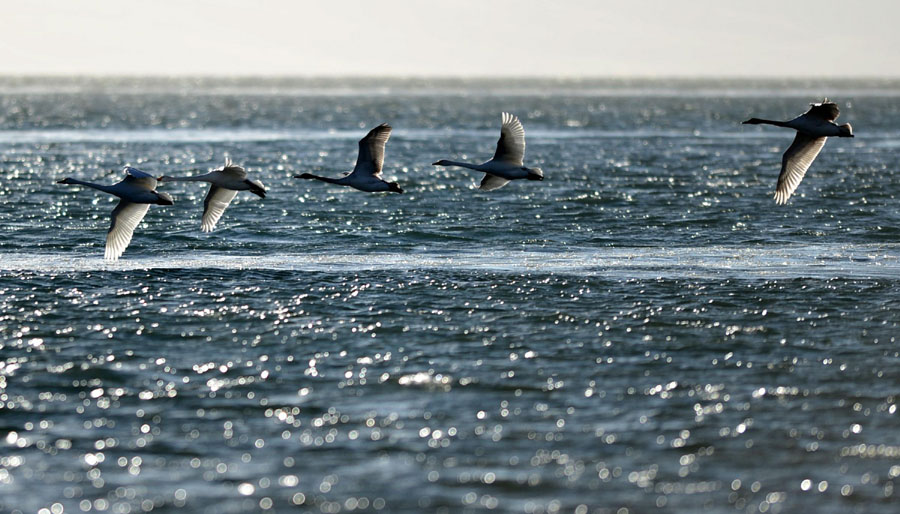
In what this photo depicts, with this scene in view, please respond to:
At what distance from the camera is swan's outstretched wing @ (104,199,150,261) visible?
28.0 metres

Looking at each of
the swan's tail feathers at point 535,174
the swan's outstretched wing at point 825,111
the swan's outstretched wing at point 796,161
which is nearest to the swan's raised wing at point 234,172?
the swan's tail feathers at point 535,174

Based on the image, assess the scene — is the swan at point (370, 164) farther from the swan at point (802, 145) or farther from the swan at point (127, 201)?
the swan at point (802, 145)

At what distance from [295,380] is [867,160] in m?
43.0

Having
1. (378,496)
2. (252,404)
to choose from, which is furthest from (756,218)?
(378,496)

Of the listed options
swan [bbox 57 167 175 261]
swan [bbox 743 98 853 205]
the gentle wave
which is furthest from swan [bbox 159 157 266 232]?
swan [bbox 743 98 853 205]

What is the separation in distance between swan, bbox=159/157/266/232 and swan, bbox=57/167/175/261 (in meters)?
0.48

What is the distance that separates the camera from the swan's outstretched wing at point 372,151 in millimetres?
26531

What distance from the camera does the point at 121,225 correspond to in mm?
28219

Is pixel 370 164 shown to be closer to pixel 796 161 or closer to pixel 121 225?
pixel 121 225

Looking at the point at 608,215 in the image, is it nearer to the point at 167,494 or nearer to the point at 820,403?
the point at 820,403

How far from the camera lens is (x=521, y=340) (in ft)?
70.9

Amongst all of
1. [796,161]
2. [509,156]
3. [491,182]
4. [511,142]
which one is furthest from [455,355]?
[796,161]

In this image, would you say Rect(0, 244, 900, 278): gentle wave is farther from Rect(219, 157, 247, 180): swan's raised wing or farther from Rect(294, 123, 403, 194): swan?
Rect(294, 123, 403, 194): swan

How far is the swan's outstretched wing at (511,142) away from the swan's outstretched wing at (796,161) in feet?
18.8
